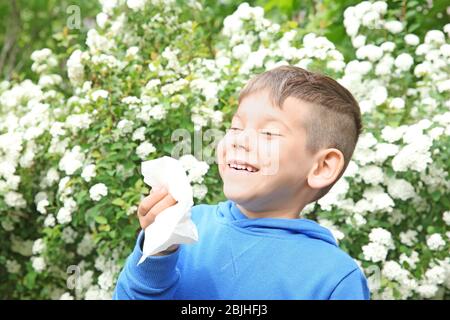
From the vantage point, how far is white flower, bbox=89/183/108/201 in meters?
2.87

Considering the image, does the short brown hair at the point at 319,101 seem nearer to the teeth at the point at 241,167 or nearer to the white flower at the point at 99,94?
the teeth at the point at 241,167

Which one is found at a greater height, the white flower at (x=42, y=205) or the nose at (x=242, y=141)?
the nose at (x=242, y=141)

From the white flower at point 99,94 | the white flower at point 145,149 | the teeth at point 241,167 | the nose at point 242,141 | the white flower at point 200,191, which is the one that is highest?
the white flower at point 99,94

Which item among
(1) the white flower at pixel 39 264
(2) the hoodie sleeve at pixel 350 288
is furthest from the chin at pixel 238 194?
(1) the white flower at pixel 39 264

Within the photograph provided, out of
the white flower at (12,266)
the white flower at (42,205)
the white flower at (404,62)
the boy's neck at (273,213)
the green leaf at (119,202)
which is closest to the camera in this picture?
the boy's neck at (273,213)

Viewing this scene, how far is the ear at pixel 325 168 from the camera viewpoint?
177 centimetres

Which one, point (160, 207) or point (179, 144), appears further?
point (179, 144)

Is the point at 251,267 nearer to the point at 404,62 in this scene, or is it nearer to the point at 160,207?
the point at 160,207

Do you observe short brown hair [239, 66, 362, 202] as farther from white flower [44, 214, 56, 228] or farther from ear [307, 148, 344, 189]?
white flower [44, 214, 56, 228]

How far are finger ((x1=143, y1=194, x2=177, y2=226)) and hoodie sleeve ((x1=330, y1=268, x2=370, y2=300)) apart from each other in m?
0.37

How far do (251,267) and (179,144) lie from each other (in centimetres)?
139

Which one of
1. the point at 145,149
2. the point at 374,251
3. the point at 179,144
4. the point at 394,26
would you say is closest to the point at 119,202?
the point at 145,149

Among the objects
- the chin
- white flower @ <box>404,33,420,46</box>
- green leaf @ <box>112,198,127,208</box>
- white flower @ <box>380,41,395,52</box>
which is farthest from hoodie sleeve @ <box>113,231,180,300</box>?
white flower @ <box>404,33,420,46</box>

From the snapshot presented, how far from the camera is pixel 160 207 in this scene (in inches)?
62.6
